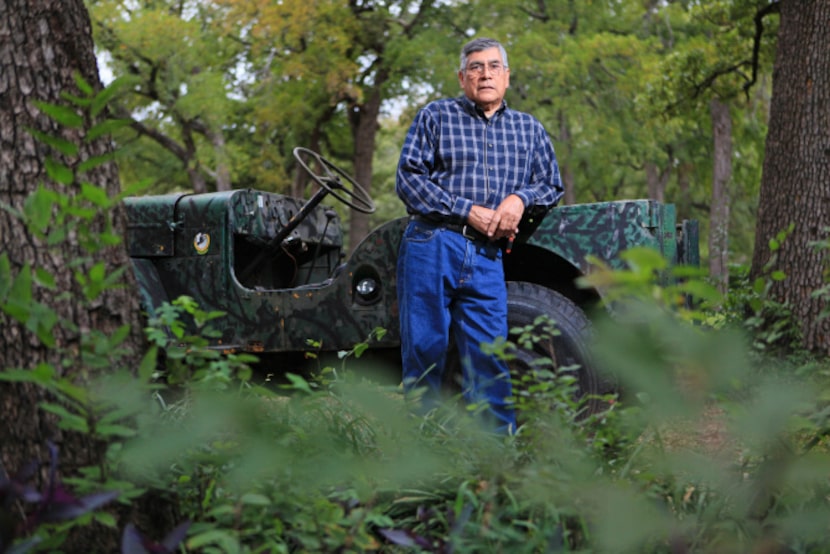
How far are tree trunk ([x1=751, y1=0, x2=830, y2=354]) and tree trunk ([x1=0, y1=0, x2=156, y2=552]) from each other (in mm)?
4971

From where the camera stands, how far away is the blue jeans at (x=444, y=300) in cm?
388

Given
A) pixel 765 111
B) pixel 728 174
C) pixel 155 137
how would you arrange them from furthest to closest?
pixel 155 137 → pixel 765 111 → pixel 728 174

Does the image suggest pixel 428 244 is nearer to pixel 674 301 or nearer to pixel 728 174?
pixel 674 301

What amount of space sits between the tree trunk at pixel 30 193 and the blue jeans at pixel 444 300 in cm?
173

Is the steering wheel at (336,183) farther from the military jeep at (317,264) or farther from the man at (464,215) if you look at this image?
the man at (464,215)

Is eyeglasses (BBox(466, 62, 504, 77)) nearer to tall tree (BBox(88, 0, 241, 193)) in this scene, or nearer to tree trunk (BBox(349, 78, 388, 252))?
tree trunk (BBox(349, 78, 388, 252))

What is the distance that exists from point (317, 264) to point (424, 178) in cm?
250

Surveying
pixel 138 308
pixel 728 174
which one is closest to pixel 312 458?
pixel 138 308

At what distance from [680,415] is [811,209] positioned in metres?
5.40

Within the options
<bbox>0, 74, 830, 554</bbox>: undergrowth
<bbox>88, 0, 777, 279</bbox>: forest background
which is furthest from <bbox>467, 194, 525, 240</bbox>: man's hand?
<bbox>88, 0, 777, 279</bbox>: forest background

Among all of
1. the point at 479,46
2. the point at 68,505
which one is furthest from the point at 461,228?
the point at 68,505

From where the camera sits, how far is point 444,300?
3.91 metres

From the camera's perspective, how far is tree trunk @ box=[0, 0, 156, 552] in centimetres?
203

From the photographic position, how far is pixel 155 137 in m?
22.7
